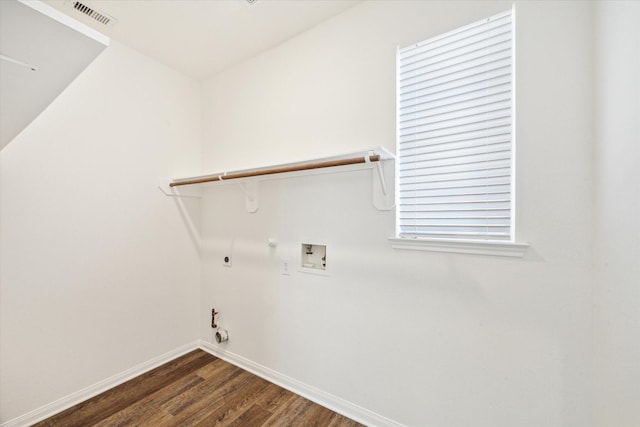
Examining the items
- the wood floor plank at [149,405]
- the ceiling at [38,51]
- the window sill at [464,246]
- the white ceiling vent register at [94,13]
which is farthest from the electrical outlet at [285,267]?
the white ceiling vent register at [94,13]

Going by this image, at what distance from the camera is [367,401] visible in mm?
1613

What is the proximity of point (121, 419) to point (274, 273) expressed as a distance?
1.25m

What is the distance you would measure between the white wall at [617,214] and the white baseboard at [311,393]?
1.03m

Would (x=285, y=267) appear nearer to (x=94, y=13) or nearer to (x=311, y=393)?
(x=311, y=393)

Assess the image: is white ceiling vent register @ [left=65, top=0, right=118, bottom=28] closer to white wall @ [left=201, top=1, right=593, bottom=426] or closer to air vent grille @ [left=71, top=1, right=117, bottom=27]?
air vent grille @ [left=71, top=1, right=117, bottom=27]

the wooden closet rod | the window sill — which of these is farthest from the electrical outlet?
the window sill

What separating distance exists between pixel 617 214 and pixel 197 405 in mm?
2367

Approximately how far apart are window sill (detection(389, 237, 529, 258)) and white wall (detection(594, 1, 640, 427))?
0.87ft

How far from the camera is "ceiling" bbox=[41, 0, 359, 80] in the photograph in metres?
1.67

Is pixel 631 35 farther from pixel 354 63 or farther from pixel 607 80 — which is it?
pixel 354 63

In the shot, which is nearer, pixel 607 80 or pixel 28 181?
pixel 607 80

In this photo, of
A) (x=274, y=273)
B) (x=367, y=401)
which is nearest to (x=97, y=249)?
(x=274, y=273)

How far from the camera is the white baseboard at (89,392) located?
5.25 feet

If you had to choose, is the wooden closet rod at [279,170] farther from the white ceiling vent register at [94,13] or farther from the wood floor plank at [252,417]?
the wood floor plank at [252,417]
